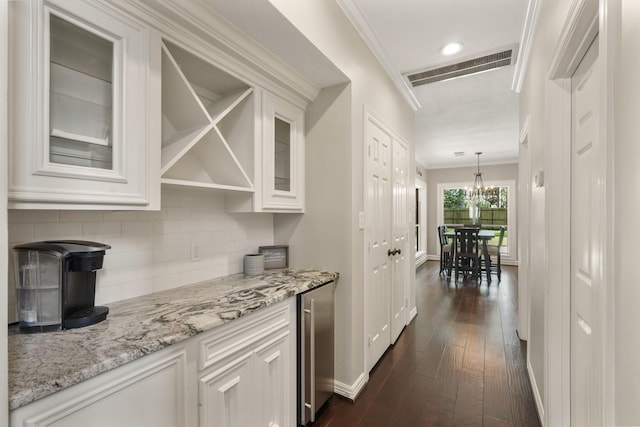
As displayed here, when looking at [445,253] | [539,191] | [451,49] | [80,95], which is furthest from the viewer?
[445,253]

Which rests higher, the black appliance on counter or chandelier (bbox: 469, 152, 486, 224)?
chandelier (bbox: 469, 152, 486, 224)

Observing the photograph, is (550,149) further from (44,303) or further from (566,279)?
(44,303)

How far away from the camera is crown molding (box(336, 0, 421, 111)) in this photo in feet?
6.36

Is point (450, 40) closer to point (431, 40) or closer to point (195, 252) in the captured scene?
point (431, 40)

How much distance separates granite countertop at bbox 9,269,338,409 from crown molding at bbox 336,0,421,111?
182cm

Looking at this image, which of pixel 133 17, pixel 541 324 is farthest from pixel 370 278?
pixel 133 17

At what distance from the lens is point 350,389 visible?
80.7 inches

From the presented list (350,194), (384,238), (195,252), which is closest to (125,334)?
(195,252)

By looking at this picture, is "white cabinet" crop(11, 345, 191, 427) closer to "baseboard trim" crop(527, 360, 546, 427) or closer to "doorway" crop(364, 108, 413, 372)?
"doorway" crop(364, 108, 413, 372)

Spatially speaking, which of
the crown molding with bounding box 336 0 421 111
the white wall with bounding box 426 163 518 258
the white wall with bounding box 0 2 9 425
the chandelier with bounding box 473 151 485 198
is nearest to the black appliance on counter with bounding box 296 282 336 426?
the white wall with bounding box 0 2 9 425

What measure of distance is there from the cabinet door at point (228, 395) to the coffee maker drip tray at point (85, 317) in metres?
0.47

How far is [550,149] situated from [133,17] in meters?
2.10

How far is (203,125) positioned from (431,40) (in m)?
1.91

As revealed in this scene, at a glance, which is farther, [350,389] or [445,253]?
[445,253]
